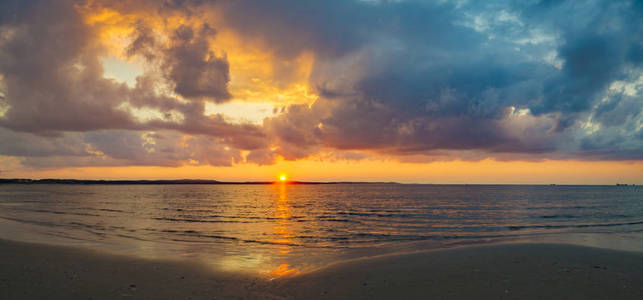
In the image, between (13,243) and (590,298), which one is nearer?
(590,298)

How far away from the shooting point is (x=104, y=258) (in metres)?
18.6

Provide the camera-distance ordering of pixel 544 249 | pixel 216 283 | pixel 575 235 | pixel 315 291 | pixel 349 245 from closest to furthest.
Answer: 1. pixel 315 291
2. pixel 216 283
3. pixel 544 249
4. pixel 349 245
5. pixel 575 235

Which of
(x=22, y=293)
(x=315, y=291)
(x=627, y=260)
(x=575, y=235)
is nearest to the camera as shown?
(x=22, y=293)

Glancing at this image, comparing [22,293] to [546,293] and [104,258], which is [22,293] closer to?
[104,258]

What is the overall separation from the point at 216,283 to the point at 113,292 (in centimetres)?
369

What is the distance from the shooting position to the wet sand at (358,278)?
1216cm

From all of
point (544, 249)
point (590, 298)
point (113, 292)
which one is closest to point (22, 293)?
point (113, 292)

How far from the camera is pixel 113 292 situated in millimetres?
12211

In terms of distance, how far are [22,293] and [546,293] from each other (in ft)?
61.4

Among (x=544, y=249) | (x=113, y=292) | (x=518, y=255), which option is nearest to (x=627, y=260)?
(x=544, y=249)

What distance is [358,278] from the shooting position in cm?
1446

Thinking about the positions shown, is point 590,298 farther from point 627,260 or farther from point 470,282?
point 627,260

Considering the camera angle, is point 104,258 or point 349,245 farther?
point 349,245

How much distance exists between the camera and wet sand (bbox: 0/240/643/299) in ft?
39.9
